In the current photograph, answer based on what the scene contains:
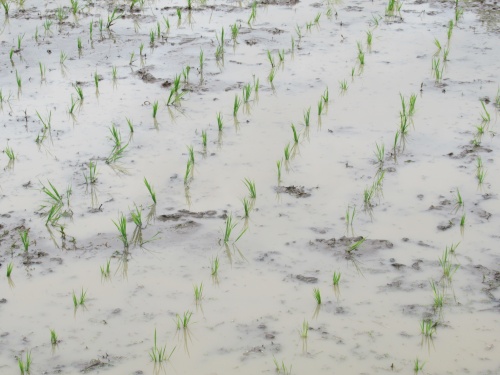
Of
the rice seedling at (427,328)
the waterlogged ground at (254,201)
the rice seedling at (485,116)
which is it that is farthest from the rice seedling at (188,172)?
the rice seedling at (485,116)

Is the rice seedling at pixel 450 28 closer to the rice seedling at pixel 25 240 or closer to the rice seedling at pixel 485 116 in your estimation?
the rice seedling at pixel 485 116

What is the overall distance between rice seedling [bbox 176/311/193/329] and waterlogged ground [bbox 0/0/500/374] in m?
0.02

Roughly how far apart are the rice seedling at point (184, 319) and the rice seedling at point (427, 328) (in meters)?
0.80

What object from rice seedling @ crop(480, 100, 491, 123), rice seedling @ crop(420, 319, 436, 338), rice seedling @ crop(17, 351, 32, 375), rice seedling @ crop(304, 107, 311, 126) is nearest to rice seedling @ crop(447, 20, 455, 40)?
rice seedling @ crop(480, 100, 491, 123)

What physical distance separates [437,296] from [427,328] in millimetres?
209

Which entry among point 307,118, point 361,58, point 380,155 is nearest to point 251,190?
point 380,155

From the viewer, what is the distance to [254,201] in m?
3.35

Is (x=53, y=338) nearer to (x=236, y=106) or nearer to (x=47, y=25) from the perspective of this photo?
(x=236, y=106)

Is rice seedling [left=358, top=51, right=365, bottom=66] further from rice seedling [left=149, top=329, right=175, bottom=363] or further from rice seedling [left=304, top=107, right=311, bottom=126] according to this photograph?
rice seedling [left=149, top=329, right=175, bottom=363]

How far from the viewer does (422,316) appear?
8.38 feet

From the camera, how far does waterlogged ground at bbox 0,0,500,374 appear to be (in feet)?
8.07

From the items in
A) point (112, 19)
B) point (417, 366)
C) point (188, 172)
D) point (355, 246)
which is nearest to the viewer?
point (417, 366)

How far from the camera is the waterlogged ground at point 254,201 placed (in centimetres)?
246

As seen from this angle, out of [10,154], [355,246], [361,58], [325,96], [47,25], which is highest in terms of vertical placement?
[47,25]
